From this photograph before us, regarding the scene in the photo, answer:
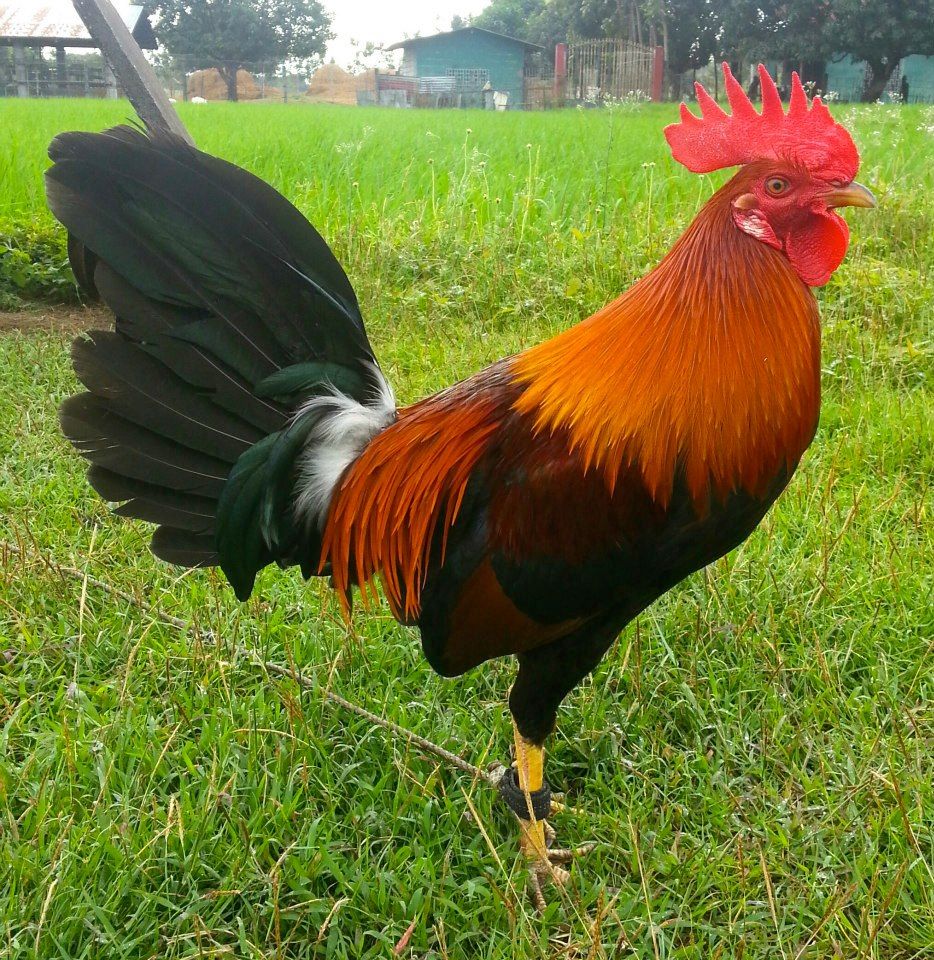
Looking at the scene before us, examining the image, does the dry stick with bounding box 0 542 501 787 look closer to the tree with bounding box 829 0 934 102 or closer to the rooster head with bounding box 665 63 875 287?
the rooster head with bounding box 665 63 875 287

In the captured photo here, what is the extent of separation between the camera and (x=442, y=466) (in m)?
1.94

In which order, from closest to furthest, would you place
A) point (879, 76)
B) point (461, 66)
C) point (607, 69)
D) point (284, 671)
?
point (284, 671) → point (607, 69) → point (879, 76) → point (461, 66)

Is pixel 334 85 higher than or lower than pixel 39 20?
higher

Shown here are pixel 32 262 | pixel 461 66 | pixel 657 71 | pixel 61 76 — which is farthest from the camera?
pixel 461 66

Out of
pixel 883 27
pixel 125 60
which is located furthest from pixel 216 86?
pixel 125 60

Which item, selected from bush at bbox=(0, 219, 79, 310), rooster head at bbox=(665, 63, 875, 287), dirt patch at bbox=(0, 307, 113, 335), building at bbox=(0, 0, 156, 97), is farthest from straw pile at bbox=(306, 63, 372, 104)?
rooster head at bbox=(665, 63, 875, 287)

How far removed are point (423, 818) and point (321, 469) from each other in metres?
0.94

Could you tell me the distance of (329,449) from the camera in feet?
6.86

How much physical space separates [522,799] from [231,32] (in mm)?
49711

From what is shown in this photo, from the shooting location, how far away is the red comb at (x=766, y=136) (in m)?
1.69

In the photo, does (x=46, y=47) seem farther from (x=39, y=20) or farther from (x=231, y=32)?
(x=231, y=32)

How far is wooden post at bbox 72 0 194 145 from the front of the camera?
2.80 meters

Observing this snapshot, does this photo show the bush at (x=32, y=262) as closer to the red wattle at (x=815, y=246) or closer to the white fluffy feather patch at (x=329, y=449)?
the white fluffy feather patch at (x=329, y=449)

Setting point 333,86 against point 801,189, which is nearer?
point 801,189
